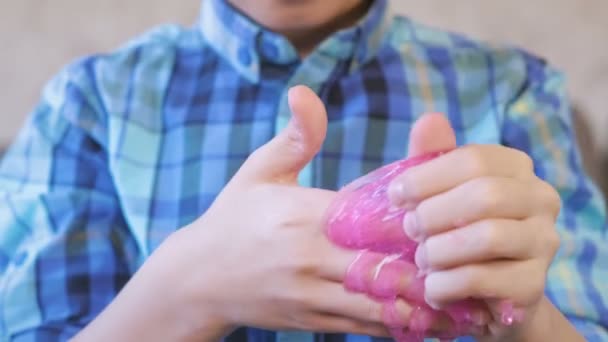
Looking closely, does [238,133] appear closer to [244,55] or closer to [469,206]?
[244,55]

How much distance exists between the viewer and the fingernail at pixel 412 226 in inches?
15.5

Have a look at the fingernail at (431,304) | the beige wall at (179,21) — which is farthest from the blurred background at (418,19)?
the fingernail at (431,304)

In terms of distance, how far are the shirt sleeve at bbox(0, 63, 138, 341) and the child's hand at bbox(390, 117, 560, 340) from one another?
321mm

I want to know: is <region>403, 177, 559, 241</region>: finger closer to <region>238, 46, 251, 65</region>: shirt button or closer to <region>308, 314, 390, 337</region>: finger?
<region>308, 314, 390, 337</region>: finger

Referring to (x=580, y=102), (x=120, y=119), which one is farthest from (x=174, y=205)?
(x=580, y=102)

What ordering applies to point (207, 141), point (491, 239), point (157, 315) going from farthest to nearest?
point (207, 141), point (157, 315), point (491, 239)

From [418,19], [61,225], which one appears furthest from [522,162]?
[418,19]

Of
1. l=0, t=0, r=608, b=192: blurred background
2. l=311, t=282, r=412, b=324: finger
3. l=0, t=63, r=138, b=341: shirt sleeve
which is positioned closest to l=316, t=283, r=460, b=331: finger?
l=311, t=282, r=412, b=324: finger

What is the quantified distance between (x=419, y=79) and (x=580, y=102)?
1.07ft

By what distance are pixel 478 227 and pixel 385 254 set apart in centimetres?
6

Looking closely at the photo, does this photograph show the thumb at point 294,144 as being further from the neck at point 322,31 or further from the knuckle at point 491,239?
the neck at point 322,31

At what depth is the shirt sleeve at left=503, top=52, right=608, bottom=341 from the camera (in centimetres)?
59

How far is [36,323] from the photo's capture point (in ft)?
1.96

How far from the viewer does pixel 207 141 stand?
0.62 meters
